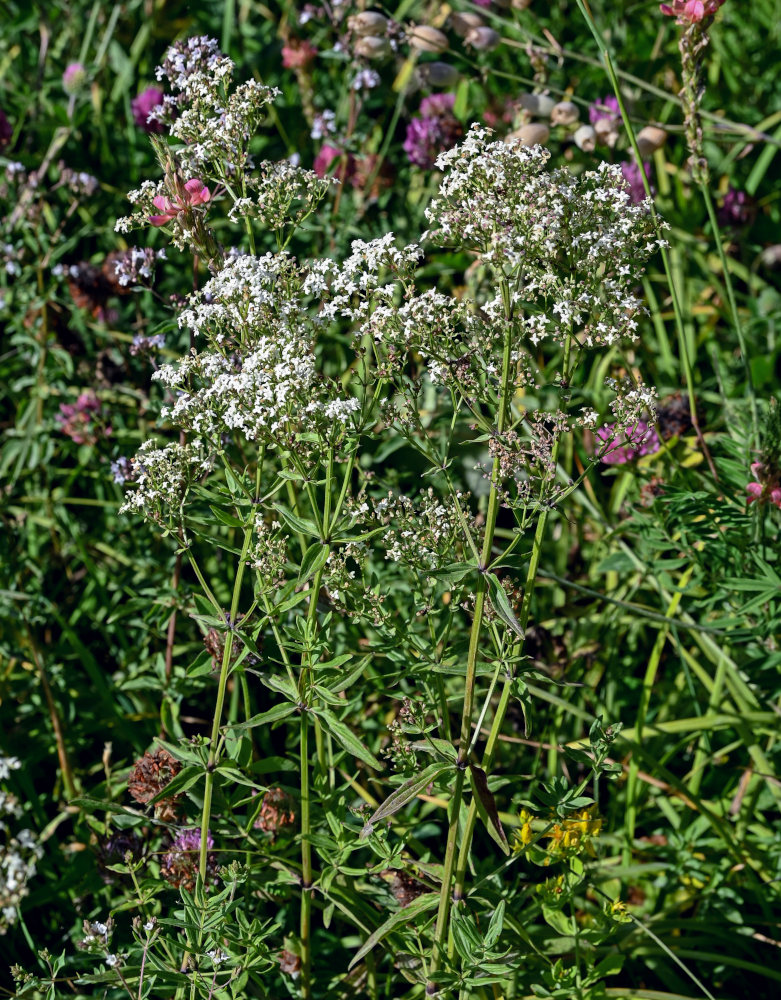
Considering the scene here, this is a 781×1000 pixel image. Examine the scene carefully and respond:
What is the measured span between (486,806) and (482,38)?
219cm

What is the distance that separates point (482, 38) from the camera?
2938 mm

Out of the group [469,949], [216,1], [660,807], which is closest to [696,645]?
[660,807]

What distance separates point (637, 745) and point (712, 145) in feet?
8.02

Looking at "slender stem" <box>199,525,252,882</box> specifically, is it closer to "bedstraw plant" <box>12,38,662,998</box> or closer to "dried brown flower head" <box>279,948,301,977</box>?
"bedstraw plant" <box>12,38,662,998</box>

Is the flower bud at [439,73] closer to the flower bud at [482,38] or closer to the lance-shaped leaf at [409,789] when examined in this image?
the flower bud at [482,38]

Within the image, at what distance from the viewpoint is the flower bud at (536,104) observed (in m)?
2.83

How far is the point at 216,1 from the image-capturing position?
397cm

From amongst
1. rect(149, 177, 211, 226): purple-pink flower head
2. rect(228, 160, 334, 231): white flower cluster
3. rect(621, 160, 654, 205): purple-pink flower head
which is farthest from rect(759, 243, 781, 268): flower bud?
rect(149, 177, 211, 226): purple-pink flower head

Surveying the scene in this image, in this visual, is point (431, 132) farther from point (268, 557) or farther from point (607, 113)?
point (268, 557)

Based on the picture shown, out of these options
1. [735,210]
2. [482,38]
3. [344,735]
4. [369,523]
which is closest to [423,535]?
[369,523]

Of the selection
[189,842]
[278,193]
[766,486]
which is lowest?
[189,842]

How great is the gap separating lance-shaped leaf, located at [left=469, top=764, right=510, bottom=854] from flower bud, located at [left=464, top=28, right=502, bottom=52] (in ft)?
6.95

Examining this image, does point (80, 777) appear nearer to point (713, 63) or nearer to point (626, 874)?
point (626, 874)

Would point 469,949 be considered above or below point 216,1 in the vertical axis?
below
